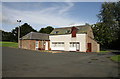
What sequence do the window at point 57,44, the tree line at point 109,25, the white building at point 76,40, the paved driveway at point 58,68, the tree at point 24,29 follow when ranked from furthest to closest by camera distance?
the tree at point 24,29 → the tree line at point 109,25 → the window at point 57,44 → the white building at point 76,40 → the paved driveway at point 58,68

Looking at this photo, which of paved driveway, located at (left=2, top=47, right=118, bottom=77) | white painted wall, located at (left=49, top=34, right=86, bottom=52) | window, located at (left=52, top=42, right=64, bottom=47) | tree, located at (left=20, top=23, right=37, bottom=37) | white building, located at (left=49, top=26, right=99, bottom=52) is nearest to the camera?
paved driveway, located at (left=2, top=47, right=118, bottom=77)

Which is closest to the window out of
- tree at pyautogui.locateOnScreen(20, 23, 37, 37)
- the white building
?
the white building

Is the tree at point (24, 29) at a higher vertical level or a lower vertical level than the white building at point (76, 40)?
higher

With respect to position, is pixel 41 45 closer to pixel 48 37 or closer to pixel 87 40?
pixel 48 37

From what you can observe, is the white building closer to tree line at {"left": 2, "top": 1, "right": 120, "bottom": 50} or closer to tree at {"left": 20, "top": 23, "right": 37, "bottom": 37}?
tree line at {"left": 2, "top": 1, "right": 120, "bottom": 50}

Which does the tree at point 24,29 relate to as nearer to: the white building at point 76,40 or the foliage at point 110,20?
the white building at point 76,40

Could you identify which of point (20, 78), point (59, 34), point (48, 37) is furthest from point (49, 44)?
point (20, 78)

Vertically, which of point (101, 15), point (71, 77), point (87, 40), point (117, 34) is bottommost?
point (71, 77)

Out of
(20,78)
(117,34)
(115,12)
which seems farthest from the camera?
(115,12)

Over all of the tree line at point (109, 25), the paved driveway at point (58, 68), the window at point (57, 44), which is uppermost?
the tree line at point (109, 25)

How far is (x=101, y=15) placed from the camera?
48.7 m

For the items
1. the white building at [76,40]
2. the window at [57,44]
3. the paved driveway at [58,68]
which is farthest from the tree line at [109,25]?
the paved driveway at [58,68]

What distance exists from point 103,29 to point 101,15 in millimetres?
13377

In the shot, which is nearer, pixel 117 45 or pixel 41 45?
pixel 41 45
